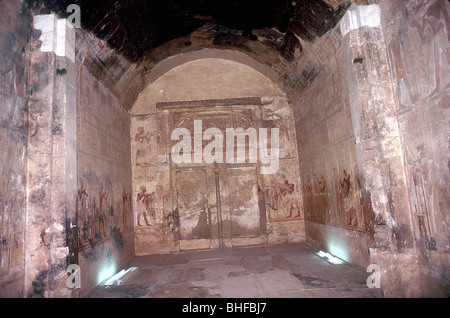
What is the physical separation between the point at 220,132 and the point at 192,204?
6.34 feet

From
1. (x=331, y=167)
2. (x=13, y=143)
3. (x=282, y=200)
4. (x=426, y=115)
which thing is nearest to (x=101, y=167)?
(x=13, y=143)

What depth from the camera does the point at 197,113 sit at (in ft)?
25.1

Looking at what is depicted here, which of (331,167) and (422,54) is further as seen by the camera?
(331,167)

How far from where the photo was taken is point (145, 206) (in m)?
7.20

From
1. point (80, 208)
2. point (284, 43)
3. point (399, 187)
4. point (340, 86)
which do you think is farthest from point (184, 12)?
point (399, 187)

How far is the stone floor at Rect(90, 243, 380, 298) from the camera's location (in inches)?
154

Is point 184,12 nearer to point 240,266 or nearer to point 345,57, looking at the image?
point 345,57

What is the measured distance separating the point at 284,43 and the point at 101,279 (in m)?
5.49

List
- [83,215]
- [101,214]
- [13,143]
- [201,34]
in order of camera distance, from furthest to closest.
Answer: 1. [201,34]
2. [101,214]
3. [83,215]
4. [13,143]

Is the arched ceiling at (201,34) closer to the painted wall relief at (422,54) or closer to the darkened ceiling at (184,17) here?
the darkened ceiling at (184,17)

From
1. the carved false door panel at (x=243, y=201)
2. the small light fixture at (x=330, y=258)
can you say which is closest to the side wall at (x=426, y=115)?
the small light fixture at (x=330, y=258)

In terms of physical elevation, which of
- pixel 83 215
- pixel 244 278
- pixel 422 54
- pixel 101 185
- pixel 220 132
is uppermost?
pixel 220 132

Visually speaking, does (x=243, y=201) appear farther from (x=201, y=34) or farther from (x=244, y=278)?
(x=201, y=34)

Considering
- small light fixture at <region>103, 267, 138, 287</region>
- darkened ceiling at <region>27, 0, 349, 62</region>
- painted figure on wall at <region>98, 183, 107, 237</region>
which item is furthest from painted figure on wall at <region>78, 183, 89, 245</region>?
darkened ceiling at <region>27, 0, 349, 62</region>
